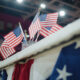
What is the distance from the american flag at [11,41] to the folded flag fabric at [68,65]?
2088 millimetres

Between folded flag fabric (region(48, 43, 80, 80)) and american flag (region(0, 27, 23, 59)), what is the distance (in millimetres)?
2088

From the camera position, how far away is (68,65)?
0.81 metres

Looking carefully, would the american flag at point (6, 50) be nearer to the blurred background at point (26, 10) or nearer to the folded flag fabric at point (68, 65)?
the folded flag fabric at point (68, 65)

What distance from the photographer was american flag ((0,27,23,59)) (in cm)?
293

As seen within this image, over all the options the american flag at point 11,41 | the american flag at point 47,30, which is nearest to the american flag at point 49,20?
the american flag at point 47,30

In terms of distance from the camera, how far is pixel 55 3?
745 centimetres

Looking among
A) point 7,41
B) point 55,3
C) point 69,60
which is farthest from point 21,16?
point 69,60

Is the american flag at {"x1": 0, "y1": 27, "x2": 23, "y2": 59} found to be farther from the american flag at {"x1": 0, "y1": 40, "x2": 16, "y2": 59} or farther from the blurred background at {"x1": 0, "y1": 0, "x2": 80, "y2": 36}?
the blurred background at {"x1": 0, "y1": 0, "x2": 80, "y2": 36}

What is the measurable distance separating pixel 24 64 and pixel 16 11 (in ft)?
23.8

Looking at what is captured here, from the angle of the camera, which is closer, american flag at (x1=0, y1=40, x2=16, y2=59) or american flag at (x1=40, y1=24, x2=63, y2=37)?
american flag at (x1=40, y1=24, x2=63, y2=37)

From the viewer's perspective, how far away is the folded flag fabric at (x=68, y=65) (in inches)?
30.9

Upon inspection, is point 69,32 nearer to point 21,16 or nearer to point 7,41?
point 7,41

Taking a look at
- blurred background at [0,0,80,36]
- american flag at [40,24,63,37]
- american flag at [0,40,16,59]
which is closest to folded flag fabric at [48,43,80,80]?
american flag at [40,24,63,37]

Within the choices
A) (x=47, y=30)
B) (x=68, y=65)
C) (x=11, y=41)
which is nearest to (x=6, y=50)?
(x=11, y=41)
